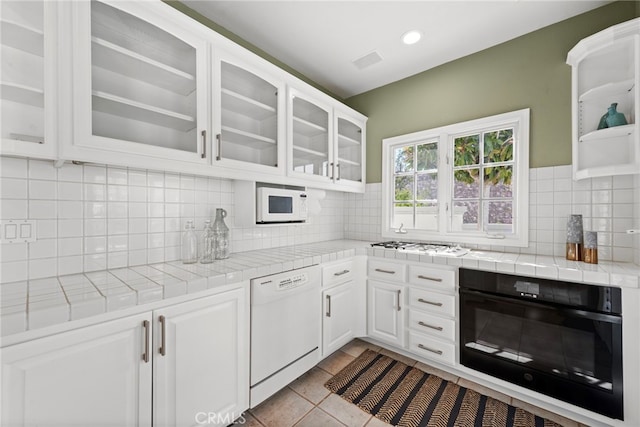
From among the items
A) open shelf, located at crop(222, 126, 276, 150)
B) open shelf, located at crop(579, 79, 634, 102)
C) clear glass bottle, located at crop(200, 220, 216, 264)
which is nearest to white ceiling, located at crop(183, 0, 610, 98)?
open shelf, located at crop(579, 79, 634, 102)

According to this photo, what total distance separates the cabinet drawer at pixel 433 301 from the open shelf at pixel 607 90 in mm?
1639

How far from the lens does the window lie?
215 centimetres

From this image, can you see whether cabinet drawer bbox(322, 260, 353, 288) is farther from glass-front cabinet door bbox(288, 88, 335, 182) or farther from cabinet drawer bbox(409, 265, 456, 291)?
glass-front cabinet door bbox(288, 88, 335, 182)

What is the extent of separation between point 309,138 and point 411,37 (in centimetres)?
115

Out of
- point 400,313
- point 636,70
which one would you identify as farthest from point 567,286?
point 636,70

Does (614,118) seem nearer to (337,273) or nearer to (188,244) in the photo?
(337,273)

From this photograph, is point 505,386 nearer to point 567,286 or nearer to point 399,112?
point 567,286

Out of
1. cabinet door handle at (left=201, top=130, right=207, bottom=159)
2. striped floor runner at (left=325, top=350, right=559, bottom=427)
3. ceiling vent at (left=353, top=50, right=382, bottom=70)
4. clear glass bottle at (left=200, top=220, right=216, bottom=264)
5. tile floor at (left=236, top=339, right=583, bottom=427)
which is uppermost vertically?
ceiling vent at (left=353, top=50, right=382, bottom=70)

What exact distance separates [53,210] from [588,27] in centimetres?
357

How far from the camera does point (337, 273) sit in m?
2.16

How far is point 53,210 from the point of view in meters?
1.30

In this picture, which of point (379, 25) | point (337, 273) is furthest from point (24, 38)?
point (337, 273)

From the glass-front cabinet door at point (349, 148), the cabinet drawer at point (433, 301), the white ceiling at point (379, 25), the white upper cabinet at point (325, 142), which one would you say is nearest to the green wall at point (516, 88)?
the white ceiling at point (379, 25)

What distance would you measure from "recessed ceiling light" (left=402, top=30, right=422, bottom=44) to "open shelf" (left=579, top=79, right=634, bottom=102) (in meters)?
1.22
